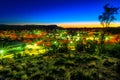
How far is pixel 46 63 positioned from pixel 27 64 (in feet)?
3.69

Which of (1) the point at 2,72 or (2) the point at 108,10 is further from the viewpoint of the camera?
(2) the point at 108,10

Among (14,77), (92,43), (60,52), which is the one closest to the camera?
(14,77)

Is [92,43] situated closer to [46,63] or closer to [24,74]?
[46,63]

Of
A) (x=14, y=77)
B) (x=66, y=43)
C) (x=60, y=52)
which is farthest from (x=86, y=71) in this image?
(x=66, y=43)

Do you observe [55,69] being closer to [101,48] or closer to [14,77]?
[14,77]

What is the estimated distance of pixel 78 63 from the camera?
13.4m

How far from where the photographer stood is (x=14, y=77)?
1049 centimetres

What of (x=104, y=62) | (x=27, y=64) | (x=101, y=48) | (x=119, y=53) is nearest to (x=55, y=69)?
(x=27, y=64)

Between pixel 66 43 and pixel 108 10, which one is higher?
pixel 108 10

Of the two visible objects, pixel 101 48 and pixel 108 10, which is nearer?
pixel 101 48

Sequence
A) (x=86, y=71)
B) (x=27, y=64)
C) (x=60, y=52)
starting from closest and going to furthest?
(x=86, y=71) < (x=27, y=64) < (x=60, y=52)

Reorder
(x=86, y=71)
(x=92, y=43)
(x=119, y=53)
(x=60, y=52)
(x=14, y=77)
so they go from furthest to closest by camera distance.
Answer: (x=92, y=43) → (x=60, y=52) → (x=119, y=53) → (x=86, y=71) → (x=14, y=77)

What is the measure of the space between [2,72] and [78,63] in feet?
14.6

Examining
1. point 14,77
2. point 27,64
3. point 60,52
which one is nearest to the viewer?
point 14,77
